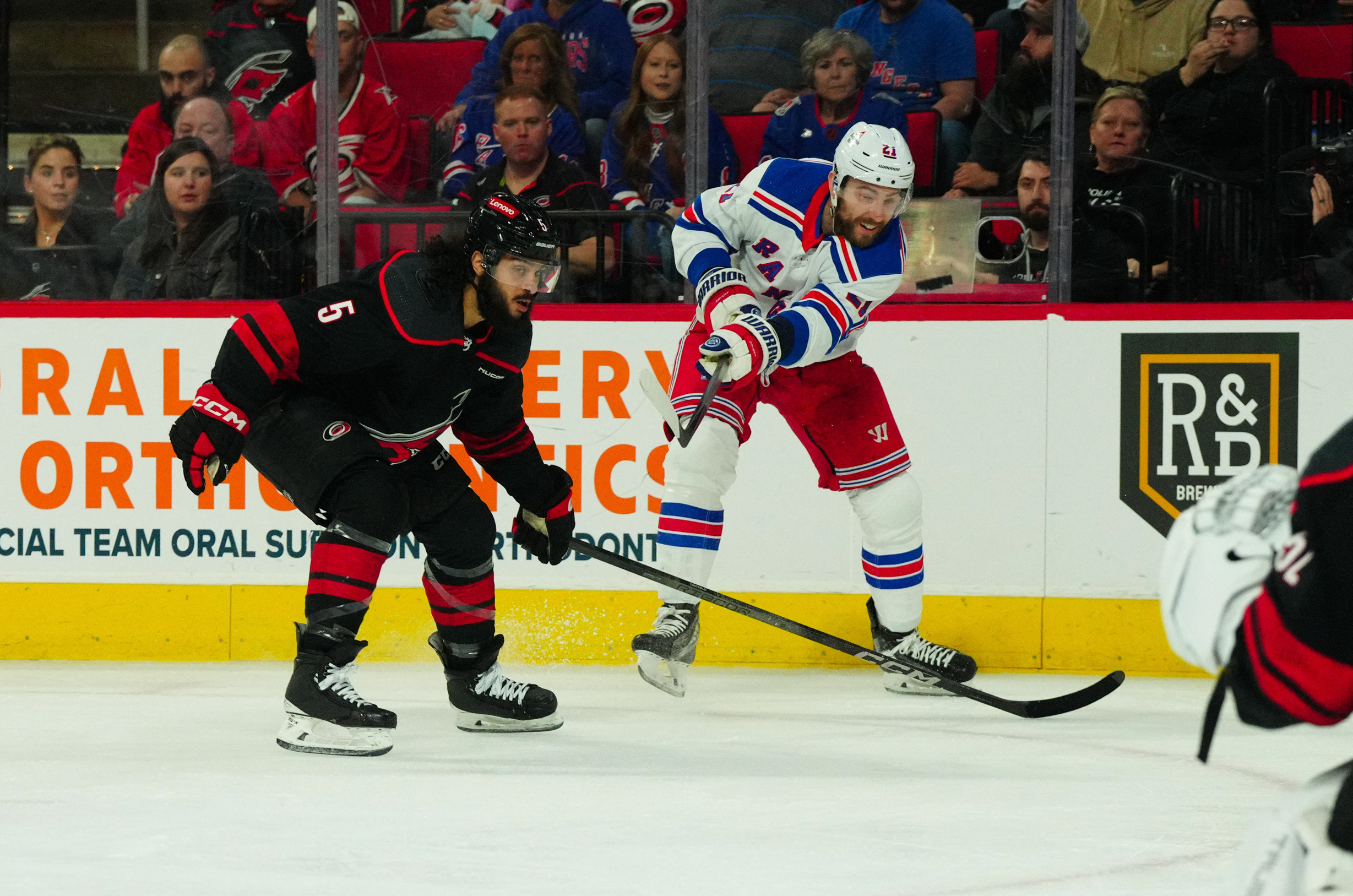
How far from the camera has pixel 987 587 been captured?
12.6 feet

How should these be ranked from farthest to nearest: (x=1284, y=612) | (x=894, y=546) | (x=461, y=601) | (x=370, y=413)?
1. (x=894, y=546)
2. (x=461, y=601)
3. (x=370, y=413)
4. (x=1284, y=612)

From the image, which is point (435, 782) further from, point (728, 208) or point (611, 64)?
point (611, 64)

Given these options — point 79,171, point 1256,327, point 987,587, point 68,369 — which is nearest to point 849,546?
point 987,587

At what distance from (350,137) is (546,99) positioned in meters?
0.55

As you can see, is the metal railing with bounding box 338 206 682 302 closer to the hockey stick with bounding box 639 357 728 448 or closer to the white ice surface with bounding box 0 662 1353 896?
the hockey stick with bounding box 639 357 728 448

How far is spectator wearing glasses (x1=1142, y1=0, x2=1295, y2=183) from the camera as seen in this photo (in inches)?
155

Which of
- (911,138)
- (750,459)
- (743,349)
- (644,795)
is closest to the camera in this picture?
(644,795)

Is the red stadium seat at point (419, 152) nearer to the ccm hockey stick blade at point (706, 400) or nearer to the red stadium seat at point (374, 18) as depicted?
the red stadium seat at point (374, 18)

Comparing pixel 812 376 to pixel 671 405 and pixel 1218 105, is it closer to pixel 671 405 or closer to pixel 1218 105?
pixel 671 405

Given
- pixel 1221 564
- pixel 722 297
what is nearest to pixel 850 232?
pixel 722 297

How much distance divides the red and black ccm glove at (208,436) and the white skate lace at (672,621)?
1.07 metres

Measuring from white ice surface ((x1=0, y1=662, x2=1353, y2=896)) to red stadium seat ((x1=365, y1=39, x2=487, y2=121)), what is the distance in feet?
5.28

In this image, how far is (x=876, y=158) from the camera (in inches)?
132

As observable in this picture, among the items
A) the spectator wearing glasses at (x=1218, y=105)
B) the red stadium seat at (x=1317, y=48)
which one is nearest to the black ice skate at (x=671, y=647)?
the spectator wearing glasses at (x=1218, y=105)
